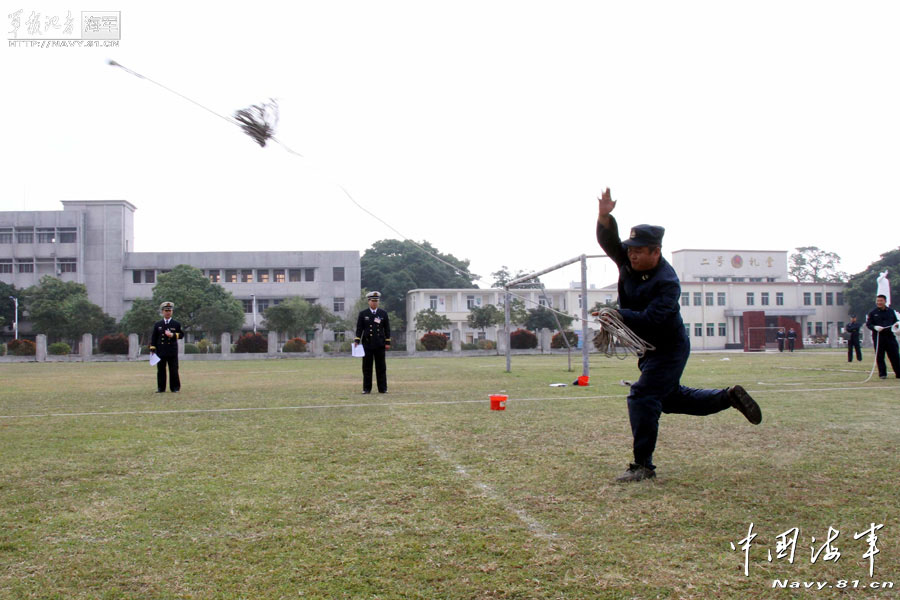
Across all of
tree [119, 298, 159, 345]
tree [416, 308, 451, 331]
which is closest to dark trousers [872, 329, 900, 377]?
tree [416, 308, 451, 331]

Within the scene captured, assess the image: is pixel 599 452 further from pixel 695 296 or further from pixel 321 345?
pixel 695 296

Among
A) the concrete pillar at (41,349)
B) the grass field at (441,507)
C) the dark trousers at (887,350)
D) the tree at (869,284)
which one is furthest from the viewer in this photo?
the tree at (869,284)

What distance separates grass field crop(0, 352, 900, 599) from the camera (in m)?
3.18

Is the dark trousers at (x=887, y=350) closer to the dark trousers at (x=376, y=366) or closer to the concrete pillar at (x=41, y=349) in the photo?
the dark trousers at (x=376, y=366)

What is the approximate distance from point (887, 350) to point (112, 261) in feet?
265

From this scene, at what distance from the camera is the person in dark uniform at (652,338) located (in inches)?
205

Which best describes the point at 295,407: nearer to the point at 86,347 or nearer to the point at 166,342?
the point at 166,342

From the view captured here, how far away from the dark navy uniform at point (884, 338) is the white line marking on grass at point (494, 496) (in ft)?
42.1

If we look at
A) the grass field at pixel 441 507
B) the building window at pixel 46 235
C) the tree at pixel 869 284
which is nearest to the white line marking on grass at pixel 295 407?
the grass field at pixel 441 507

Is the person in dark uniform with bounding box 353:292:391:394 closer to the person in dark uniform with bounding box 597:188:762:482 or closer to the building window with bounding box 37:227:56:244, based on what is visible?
the person in dark uniform with bounding box 597:188:762:482

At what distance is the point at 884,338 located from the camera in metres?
15.4

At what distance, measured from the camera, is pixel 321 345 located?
168 feet

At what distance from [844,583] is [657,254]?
9.09 ft

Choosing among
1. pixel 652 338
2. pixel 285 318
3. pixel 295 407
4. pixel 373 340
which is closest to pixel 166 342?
pixel 373 340
